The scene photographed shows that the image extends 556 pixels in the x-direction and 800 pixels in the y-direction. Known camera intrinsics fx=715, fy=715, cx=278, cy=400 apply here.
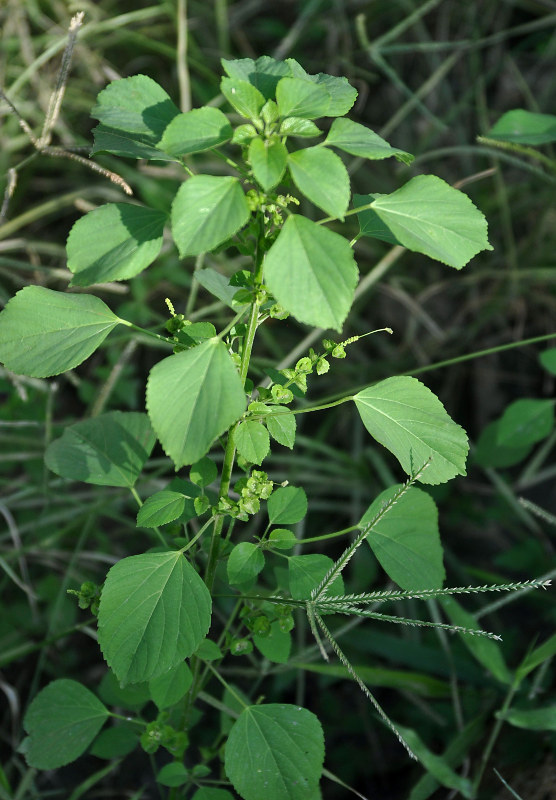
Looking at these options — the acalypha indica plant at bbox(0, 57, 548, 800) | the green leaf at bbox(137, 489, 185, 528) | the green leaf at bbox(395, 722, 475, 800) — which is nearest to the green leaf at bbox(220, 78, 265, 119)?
the acalypha indica plant at bbox(0, 57, 548, 800)

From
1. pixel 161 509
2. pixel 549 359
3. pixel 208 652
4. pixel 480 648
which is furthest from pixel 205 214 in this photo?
pixel 480 648

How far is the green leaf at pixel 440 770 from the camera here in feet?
4.25

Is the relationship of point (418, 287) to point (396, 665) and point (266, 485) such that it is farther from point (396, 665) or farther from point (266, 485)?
point (266, 485)

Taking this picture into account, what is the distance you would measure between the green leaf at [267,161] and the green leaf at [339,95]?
9cm

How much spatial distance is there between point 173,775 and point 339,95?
1.01m

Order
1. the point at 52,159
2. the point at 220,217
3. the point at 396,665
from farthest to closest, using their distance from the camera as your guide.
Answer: the point at 52,159 → the point at 396,665 → the point at 220,217

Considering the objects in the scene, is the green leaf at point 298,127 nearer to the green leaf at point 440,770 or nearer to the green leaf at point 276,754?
the green leaf at point 276,754

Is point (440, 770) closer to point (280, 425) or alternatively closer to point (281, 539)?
point (281, 539)

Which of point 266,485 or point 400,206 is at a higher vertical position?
point 400,206

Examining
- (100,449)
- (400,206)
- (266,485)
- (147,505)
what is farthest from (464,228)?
(100,449)

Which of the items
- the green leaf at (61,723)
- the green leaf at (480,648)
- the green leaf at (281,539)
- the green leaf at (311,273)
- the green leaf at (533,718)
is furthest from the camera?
the green leaf at (480,648)

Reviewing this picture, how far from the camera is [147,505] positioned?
3.21ft

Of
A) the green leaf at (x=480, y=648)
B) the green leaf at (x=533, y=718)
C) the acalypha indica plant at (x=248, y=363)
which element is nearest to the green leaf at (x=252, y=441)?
the acalypha indica plant at (x=248, y=363)

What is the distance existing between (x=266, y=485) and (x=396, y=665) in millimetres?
985
